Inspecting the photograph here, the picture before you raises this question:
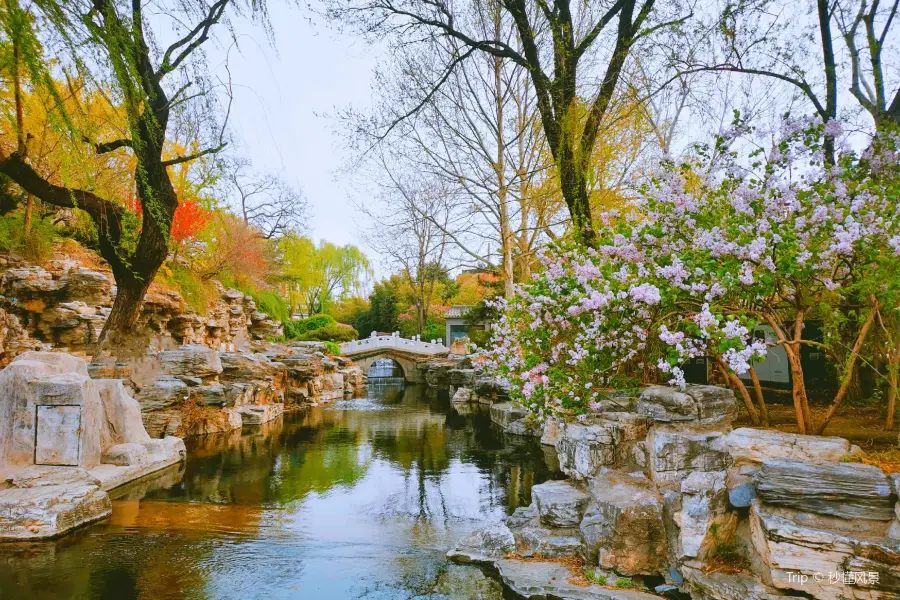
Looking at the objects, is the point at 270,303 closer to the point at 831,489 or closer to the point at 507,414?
the point at 507,414

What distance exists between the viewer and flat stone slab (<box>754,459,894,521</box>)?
3.53 meters

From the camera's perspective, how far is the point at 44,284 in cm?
1249

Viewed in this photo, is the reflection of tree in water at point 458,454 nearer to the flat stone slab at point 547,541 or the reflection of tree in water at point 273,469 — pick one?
the reflection of tree in water at point 273,469

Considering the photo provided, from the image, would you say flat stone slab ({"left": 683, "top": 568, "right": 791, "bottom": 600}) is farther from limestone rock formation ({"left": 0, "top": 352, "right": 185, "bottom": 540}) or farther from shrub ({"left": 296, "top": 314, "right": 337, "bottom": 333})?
shrub ({"left": 296, "top": 314, "right": 337, "bottom": 333})

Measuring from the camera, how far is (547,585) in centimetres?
470

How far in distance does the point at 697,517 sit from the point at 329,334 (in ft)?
88.9

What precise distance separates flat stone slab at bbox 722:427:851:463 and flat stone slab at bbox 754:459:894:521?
0.31 m

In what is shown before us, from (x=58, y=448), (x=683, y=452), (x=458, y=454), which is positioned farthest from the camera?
(x=458, y=454)

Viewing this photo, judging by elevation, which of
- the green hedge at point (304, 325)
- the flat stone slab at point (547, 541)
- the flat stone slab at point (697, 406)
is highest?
the green hedge at point (304, 325)

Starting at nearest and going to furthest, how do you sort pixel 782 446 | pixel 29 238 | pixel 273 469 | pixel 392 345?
pixel 782 446 → pixel 273 469 → pixel 29 238 → pixel 392 345

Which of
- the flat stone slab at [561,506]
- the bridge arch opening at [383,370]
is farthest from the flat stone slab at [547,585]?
the bridge arch opening at [383,370]

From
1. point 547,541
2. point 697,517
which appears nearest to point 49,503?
point 547,541

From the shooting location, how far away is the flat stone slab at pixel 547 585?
14.4ft

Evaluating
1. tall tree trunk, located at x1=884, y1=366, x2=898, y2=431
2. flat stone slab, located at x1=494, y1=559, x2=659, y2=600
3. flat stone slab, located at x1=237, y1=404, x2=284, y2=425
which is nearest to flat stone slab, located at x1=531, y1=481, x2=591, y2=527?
flat stone slab, located at x1=494, y1=559, x2=659, y2=600
